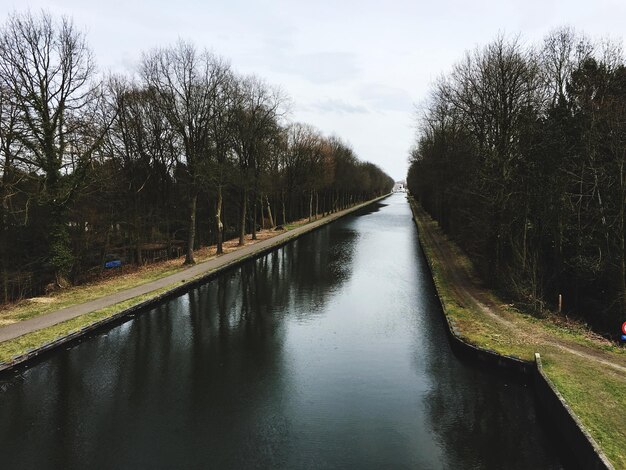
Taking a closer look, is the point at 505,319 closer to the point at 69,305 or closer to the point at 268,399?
the point at 268,399

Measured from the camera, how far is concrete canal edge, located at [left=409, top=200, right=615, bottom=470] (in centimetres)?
774

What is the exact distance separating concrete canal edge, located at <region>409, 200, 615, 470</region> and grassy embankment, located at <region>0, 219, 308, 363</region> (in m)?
12.8

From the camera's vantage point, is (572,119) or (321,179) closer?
(572,119)

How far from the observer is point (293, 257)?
32812 mm

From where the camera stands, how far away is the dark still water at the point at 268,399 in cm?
848

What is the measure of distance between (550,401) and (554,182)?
1100cm

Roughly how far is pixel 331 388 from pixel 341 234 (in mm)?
36407

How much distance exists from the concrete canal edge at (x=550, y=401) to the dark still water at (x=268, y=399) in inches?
14.7

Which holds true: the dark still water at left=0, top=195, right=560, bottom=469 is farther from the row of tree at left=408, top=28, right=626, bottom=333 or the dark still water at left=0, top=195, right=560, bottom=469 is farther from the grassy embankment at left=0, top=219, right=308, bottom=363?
the row of tree at left=408, top=28, right=626, bottom=333

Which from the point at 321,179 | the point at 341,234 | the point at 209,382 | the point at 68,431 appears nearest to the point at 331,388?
the point at 209,382

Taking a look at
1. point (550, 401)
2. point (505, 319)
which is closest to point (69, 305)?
point (505, 319)

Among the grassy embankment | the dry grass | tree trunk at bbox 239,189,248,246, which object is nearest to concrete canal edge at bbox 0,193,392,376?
the grassy embankment

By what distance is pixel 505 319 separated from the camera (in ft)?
51.2

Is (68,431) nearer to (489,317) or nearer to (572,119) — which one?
(489,317)
